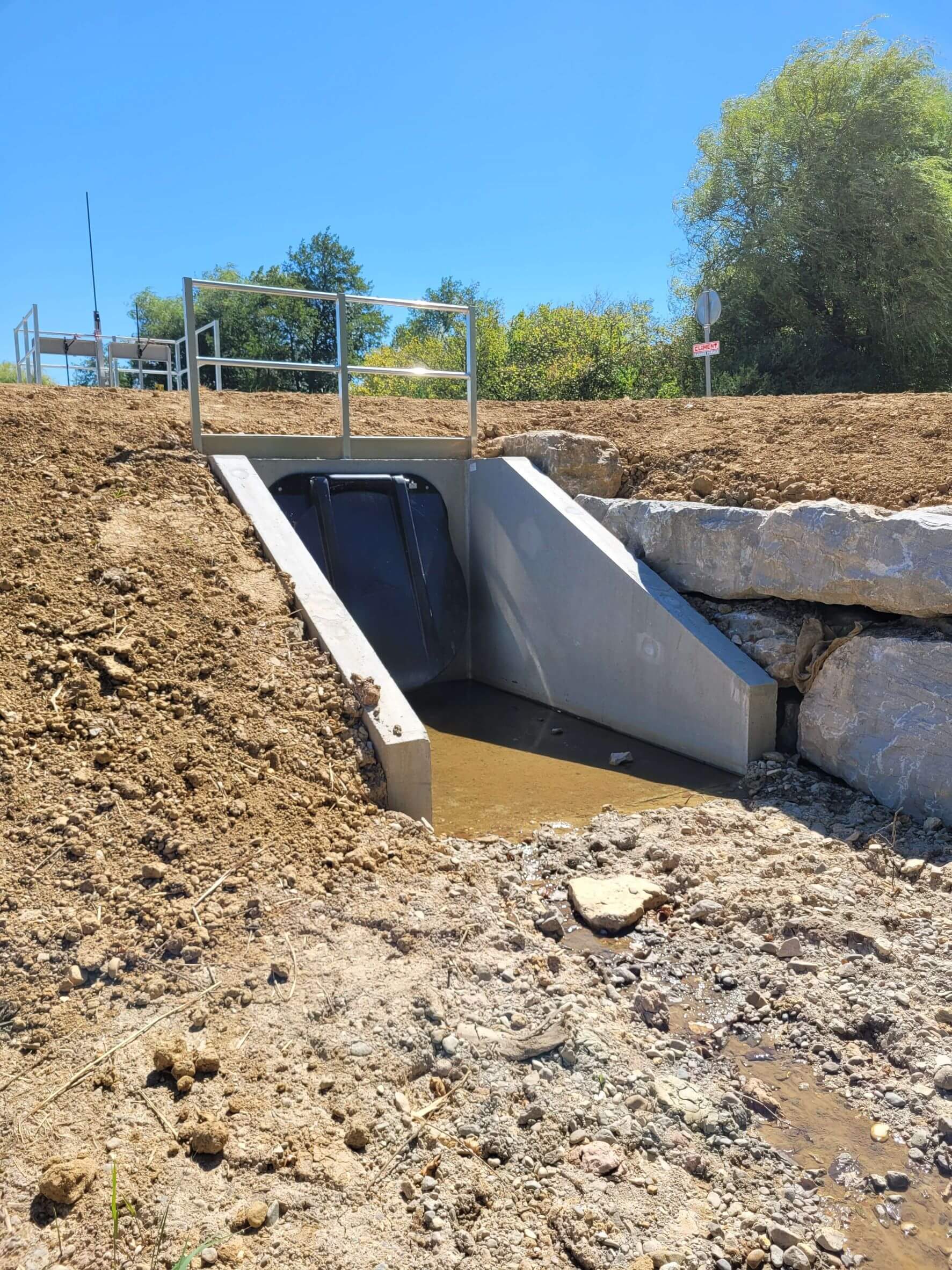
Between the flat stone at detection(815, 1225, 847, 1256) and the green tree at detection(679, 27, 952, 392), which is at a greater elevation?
the green tree at detection(679, 27, 952, 392)

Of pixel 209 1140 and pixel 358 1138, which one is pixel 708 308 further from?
pixel 209 1140

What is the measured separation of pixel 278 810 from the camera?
4340 millimetres

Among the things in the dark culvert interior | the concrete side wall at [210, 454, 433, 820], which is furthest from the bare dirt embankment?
the concrete side wall at [210, 454, 433, 820]

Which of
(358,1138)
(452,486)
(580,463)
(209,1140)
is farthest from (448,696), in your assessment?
(209,1140)

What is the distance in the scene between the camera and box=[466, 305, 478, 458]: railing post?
26.7ft

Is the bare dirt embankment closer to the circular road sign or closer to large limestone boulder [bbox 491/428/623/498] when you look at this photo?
large limestone boulder [bbox 491/428/623/498]

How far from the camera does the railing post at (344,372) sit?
7.35 meters

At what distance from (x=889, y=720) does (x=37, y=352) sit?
34.3 feet

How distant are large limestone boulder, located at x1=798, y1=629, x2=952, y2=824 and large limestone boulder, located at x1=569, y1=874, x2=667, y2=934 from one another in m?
1.80

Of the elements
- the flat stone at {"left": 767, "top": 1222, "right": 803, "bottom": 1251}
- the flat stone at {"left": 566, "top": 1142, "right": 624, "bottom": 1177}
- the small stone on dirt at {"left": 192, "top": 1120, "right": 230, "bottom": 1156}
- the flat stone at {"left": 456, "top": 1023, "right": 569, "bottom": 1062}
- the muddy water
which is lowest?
the muddy water

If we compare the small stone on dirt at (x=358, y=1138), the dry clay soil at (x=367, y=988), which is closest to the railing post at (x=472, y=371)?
the dry clay soil at (x=367, y=988)

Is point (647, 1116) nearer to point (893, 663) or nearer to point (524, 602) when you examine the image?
point (893, 663)

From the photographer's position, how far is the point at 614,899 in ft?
13.9

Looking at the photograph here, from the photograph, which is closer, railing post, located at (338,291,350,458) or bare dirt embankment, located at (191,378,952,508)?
bare dirt embankment, located at (191,378,952,508)
